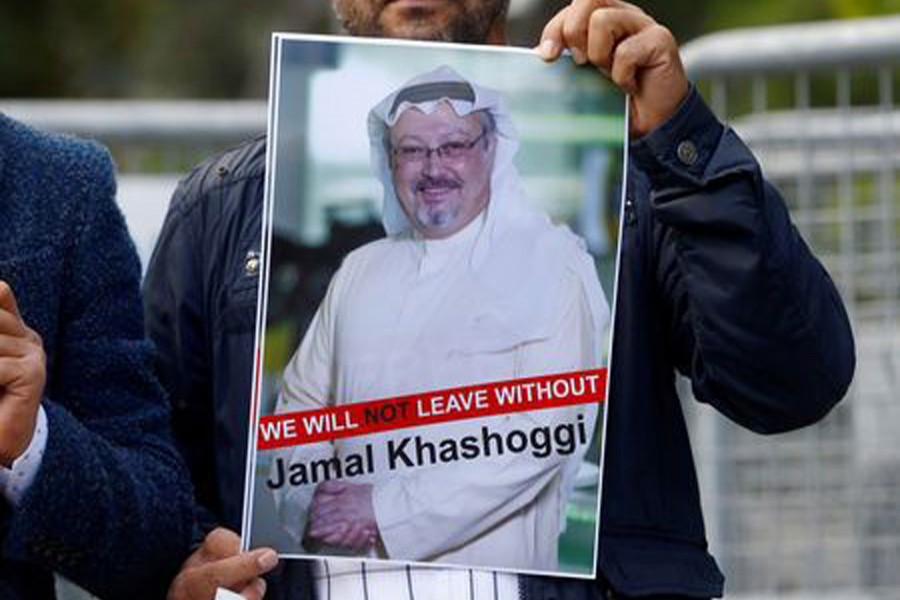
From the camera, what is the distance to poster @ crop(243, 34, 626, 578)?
3.43 meters

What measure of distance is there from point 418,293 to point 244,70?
22093mm

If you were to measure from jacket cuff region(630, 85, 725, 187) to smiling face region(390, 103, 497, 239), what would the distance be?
19 cm

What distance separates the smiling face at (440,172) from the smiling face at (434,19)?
0.67 ft

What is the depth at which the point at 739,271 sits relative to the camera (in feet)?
11.1

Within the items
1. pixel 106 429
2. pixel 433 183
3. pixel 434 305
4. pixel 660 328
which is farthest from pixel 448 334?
pixel 106 429

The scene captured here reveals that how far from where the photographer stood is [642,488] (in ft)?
11.7

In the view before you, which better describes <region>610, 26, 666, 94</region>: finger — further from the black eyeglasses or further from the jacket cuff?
the black eyeglasses

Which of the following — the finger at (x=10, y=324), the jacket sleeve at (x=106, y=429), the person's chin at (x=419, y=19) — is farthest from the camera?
the person's chin at (x=419, y=19)

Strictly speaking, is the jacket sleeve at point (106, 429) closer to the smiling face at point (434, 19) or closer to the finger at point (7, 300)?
the finger at point (7, 300)

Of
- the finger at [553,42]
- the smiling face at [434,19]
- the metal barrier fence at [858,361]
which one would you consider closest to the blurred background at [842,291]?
the metal barrier fence at [858,361]

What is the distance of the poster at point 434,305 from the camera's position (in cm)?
343

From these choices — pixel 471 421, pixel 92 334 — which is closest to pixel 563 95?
pixel 471 421

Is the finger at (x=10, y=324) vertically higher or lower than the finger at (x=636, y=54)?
lower

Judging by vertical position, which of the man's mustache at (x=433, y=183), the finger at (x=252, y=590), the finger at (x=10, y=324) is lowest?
the finger at (x=252, y=590)
